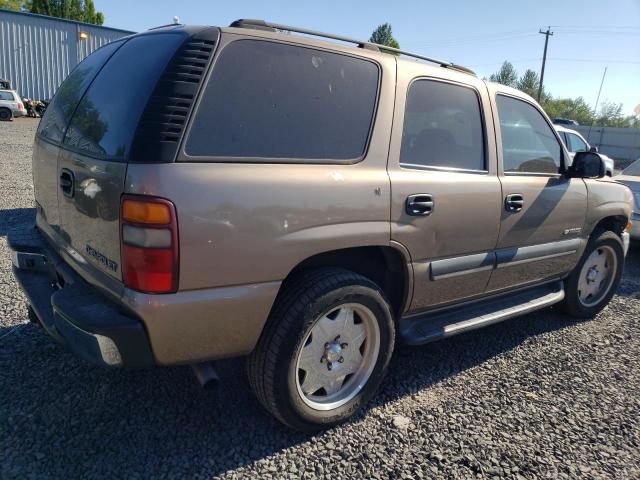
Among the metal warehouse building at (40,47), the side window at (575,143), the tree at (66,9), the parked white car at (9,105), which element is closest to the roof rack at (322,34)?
the side window at (575,143)

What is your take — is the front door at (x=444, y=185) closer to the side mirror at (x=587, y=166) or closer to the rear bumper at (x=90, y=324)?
the side mirror at (x=587, y=166)

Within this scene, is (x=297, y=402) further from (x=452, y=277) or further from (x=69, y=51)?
(x=69, y=51)

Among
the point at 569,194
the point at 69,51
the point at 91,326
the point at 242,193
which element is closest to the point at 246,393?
the point at 91,326

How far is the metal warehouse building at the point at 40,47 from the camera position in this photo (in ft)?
86.3

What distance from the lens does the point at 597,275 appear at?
14.6 ft

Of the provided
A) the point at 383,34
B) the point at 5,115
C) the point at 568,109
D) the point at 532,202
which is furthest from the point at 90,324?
the point at 568,109

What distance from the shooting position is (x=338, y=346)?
2623 mm

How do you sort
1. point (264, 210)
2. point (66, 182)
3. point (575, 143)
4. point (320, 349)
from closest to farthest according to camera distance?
point (264, 210)
point (66, 182)
point (320, 349)
point (575, 143)

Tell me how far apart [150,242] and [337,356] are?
1191 millimetres

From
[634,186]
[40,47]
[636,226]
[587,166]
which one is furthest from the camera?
[40,47]

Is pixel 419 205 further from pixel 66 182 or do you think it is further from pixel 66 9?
pixel 66 9

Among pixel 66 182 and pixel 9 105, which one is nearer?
pixel 66 182

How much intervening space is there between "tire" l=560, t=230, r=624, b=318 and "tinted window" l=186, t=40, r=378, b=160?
268cm

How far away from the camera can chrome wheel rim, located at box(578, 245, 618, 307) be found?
4.34 metres
